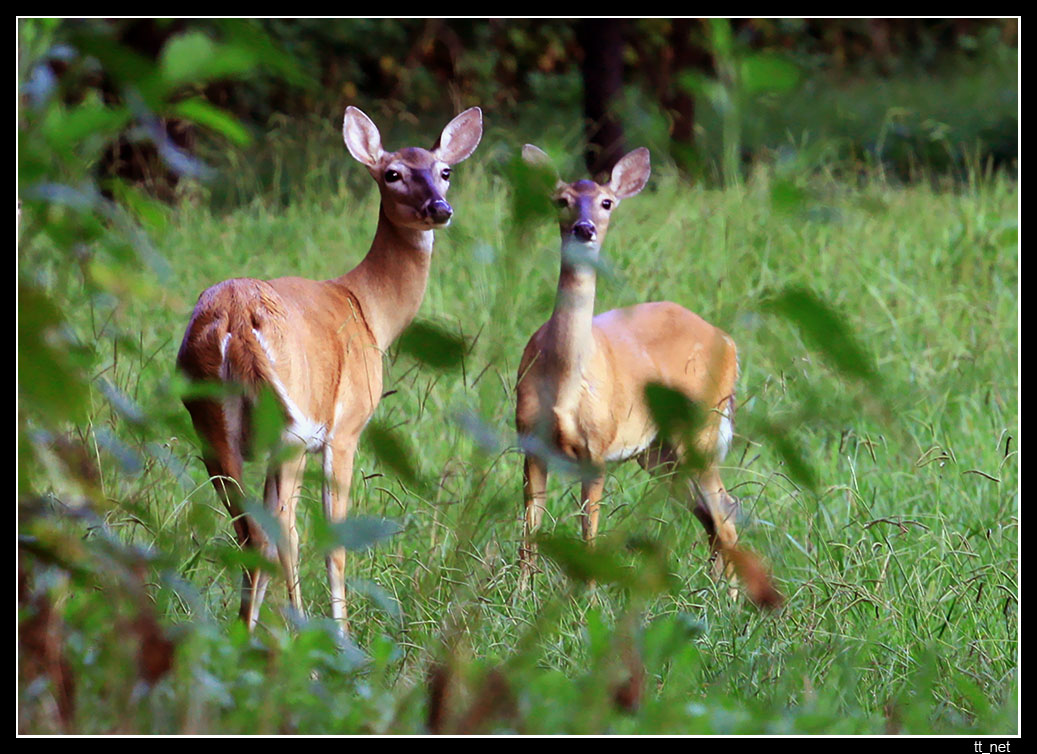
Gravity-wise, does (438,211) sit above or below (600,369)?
above

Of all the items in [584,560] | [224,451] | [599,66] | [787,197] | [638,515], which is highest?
[787,197]

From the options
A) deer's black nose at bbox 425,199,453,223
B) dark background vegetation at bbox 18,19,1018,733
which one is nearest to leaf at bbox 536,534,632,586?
dark background vegetation at bbox 18,19,1018,733

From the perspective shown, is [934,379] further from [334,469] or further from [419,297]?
[334,469]

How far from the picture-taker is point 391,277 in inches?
149

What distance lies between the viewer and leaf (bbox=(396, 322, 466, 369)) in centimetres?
141

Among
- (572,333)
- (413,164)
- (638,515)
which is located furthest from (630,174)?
(638,515)

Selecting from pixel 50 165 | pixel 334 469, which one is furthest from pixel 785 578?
pixel 50 165

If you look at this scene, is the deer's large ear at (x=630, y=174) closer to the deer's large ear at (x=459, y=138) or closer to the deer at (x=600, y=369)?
the deer at (x=600, y=369)

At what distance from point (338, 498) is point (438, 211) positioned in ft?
2.80

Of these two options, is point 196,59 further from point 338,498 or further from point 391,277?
point 391,277

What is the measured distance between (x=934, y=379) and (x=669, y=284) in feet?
4.04

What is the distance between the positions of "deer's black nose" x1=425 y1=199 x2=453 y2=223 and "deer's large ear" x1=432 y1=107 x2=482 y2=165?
206mm
